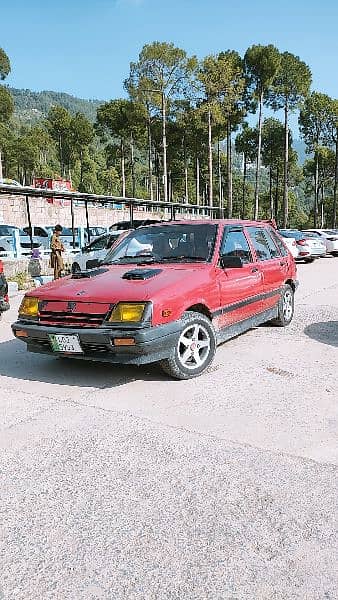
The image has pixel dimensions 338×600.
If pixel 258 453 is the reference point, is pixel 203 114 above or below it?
above

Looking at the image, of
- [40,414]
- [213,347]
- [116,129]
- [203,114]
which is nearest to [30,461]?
[40,414]

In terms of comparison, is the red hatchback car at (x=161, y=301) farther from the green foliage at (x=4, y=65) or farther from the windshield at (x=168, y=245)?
the green foliage at (x=4, y=65)

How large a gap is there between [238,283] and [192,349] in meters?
1.16

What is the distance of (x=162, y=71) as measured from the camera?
41875mm

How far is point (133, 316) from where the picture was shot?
430cm

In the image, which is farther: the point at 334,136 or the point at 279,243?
the point at 334,136

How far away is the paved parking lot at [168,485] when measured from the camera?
Answer: 2080mm

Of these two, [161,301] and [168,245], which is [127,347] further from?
[168,245]

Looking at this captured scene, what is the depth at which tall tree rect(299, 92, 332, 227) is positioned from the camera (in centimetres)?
5152

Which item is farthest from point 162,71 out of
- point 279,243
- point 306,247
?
point 279,243

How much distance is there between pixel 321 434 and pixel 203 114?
43785mm

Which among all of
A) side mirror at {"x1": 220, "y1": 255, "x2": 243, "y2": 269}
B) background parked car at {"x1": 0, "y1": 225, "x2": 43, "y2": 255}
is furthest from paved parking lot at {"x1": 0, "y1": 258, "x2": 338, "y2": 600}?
background parked car at {"x1": 0, "y1": 225, "x2": 43, "y2": 255}

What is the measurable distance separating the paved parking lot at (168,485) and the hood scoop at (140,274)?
95 cm

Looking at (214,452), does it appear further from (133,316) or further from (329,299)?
(329,299)
